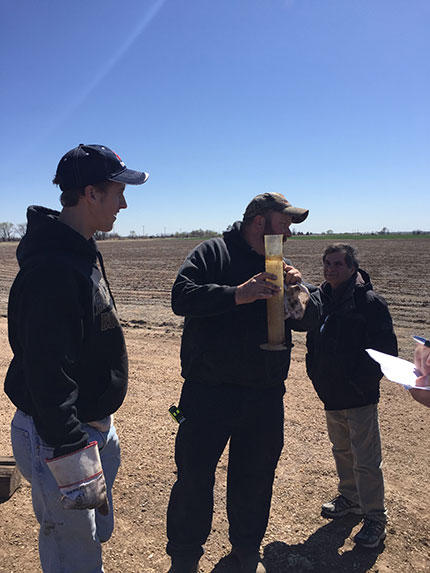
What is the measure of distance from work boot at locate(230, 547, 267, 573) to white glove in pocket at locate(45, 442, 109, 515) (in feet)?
4.19

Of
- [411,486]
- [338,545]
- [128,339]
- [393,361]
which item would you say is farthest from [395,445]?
[128,339]

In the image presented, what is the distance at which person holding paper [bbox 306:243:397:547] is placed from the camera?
2.86 meters

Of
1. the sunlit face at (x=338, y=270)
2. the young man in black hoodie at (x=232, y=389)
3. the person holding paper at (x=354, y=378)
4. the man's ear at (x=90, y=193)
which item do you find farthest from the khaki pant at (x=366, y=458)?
the man's ear at (x=90, y=193)

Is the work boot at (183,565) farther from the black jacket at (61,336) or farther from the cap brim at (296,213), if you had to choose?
the cap brim at (296,213)

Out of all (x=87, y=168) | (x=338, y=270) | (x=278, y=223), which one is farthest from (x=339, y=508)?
(x=87, y=168)

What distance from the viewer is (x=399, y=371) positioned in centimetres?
159

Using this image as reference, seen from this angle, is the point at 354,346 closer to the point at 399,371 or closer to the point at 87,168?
the point at 399,371

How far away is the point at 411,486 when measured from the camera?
3.37 metres

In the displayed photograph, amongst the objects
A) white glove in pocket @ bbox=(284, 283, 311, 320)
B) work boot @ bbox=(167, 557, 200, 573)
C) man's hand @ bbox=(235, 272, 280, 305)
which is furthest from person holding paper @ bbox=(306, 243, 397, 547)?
work boot @ bbox=(167, 557, 200, 573)

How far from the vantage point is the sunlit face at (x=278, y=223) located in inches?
96.3

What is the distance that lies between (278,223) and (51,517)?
1.82 m

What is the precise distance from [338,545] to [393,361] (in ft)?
5.95

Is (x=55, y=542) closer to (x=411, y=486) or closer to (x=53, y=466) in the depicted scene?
(x=53, y=466)

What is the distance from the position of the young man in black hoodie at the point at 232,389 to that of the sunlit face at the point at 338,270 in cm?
66
